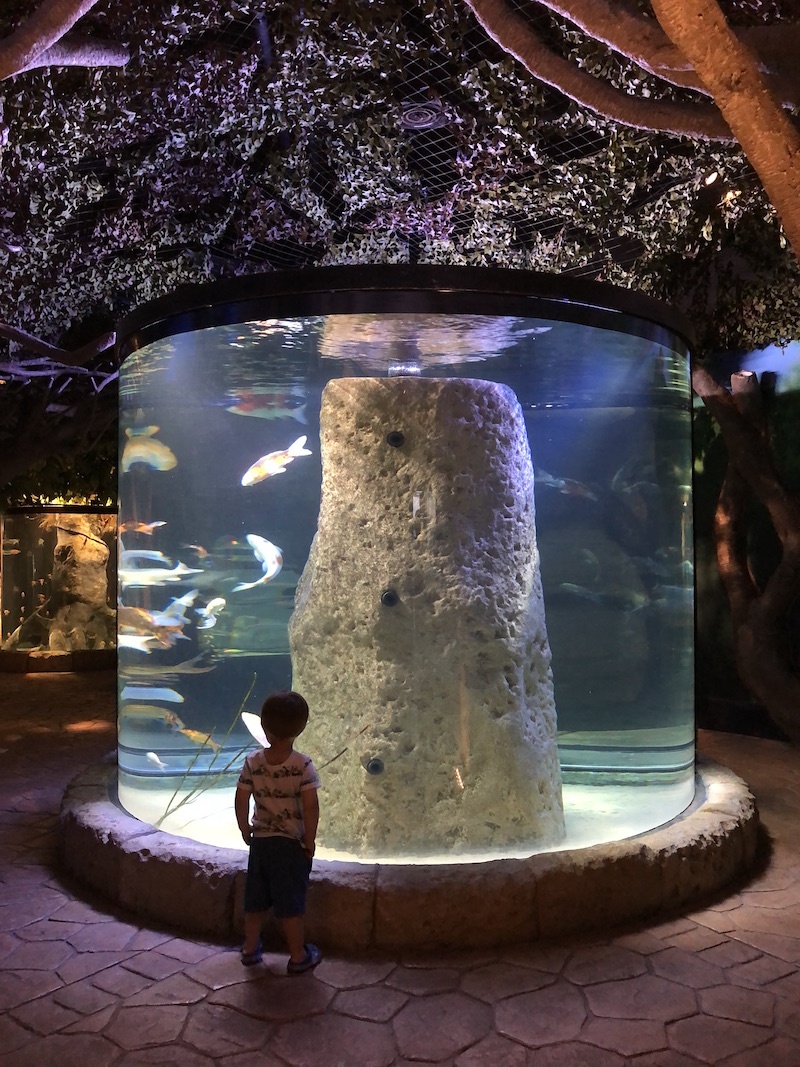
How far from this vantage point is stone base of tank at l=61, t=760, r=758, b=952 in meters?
3.82

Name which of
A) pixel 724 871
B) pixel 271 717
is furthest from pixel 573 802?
pixel 271 717

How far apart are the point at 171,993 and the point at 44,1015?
1.54ft

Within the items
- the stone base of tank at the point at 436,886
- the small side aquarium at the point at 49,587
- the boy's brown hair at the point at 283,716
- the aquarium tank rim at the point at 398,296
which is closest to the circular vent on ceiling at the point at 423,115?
the aquarium tank rim at the point at 398,296

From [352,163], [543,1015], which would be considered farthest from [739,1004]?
[352,163]

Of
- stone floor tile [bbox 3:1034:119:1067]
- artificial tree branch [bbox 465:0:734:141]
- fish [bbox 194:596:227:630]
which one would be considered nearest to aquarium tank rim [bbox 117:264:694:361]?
artificial tree branch [bbox 465:0:734:141]

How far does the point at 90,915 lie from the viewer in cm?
430

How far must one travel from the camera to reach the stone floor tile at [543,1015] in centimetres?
315

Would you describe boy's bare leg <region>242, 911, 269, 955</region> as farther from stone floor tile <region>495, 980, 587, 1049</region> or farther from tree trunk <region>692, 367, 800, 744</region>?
tree trunk <region>692, 367, 800, 744</region>

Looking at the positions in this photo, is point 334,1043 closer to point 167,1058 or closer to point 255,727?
point 167,1058

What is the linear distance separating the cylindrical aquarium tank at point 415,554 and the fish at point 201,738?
1cm

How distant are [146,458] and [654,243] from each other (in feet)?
18.3

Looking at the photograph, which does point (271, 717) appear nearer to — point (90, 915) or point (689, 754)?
point (90, 915)

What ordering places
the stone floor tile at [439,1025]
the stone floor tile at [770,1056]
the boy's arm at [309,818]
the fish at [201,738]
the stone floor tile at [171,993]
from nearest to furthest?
1. the stone floor tile at [770,1056]
2. the stone floor tile at [439,1025]
3. the stone floor tile at [171,993]
4. the boy's arm at [309,818]
5. the fish at [201,738]

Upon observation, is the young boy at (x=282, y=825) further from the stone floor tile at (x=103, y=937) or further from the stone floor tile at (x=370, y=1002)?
the stone floor tile at (x=103, y=937)
